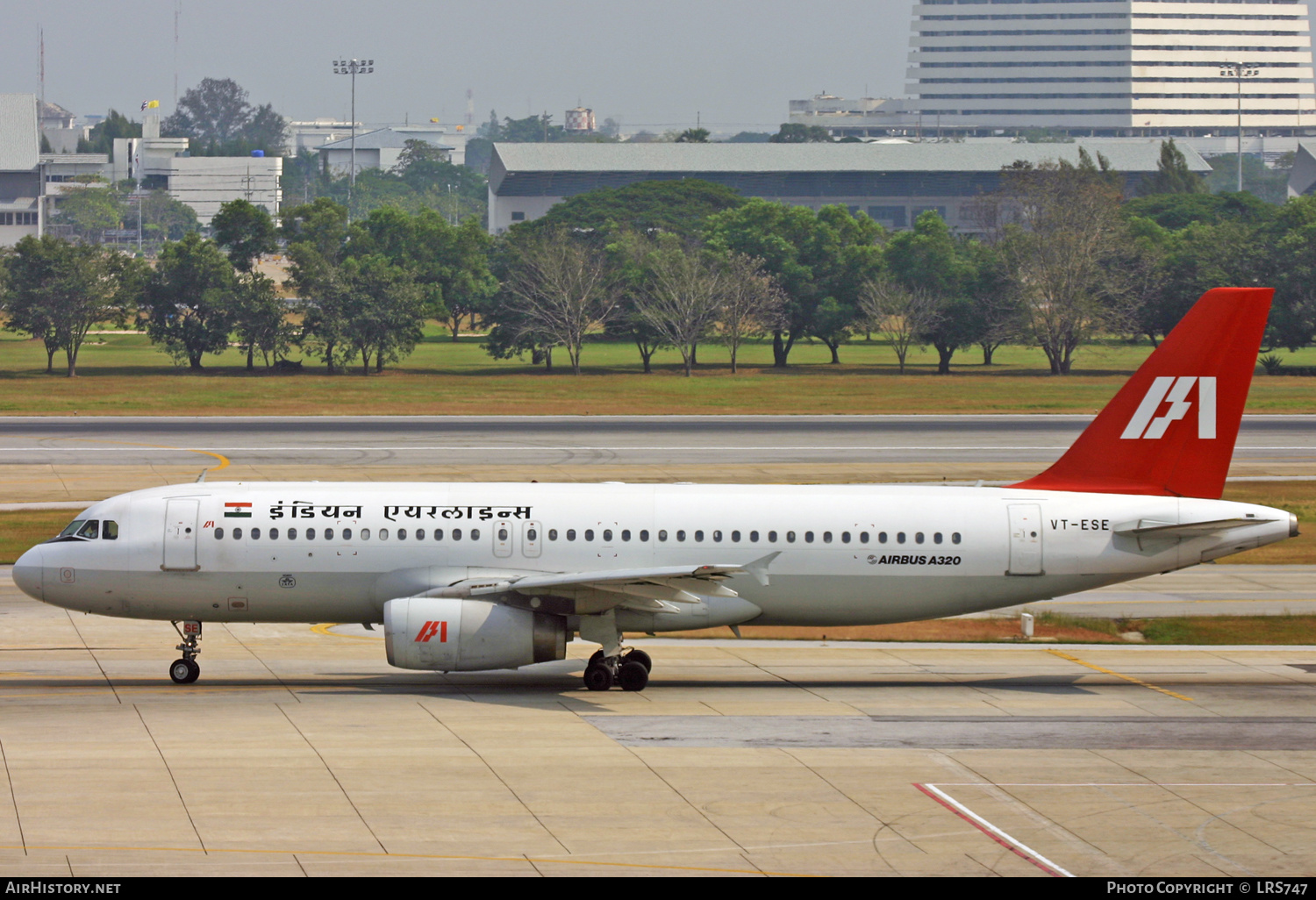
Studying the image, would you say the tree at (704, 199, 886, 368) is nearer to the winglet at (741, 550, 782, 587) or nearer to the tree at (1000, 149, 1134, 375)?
the tree at (1000, 149, 1134, 375)

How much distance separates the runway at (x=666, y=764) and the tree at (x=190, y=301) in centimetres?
9690

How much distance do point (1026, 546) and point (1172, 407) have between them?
4.68 meters

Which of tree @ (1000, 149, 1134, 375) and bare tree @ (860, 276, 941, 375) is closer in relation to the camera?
tree @ (1000, 149, 1134, 375)

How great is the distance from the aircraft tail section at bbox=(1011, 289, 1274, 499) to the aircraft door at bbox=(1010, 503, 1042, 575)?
1.66 metres

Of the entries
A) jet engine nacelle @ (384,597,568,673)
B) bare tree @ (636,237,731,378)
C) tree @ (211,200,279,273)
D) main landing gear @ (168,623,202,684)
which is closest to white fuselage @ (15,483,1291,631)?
main landing gear @ (168,623,202,684)

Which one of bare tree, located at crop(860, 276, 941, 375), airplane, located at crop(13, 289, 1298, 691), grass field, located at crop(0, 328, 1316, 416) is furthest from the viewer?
bare tree, located at crop(860, 276, 941, 375)

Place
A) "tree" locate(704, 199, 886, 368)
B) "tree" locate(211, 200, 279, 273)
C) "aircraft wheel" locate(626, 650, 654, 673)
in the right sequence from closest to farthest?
1. "aircraft wheel" locate(626, 650, 654, 673)
2. "tree" locate(211, 200, 279, 273)
3. "tree" locate(704, 199, 886, 368)

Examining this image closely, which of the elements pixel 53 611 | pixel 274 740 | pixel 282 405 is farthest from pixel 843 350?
pixel 274 740

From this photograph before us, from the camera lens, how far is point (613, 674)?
30.9 meters

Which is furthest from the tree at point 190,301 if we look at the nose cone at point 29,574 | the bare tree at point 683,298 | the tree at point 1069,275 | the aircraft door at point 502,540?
the aircraft door at point 502,540

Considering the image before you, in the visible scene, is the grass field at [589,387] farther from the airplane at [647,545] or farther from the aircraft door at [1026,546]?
the aircraft door at [1026,546]

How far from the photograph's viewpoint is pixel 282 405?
95188 mm

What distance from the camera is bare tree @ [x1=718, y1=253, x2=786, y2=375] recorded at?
13225 centimetres

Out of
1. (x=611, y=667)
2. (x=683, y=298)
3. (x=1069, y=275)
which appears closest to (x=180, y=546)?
(x=611, y=667)
